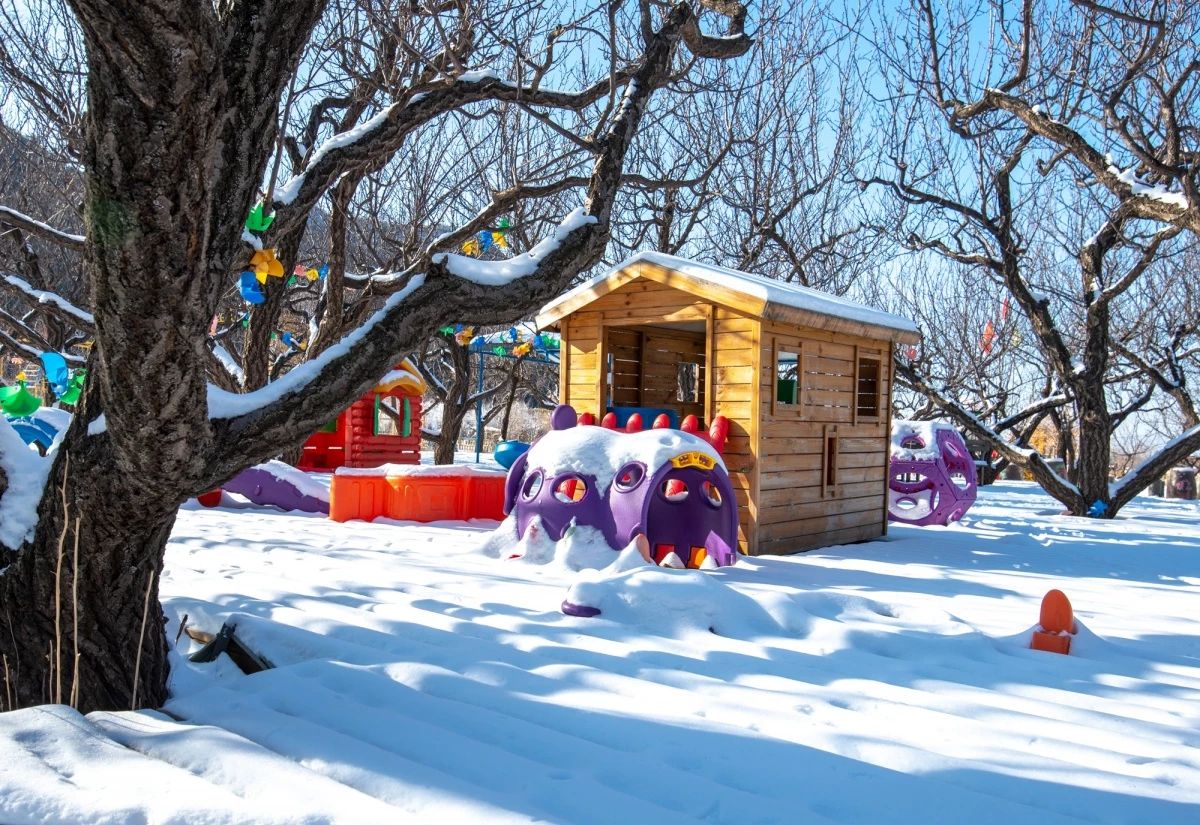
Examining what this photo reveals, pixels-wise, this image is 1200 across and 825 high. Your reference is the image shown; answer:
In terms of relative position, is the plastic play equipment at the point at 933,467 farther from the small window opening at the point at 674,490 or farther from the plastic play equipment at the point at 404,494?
the plastic play equipment at the point at 404,494

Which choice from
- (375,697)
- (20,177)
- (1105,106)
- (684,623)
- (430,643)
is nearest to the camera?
(375,697)

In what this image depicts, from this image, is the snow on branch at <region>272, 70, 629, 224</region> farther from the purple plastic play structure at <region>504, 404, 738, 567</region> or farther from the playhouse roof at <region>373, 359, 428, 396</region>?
the playhouse roof at <region>373, 359, 428, 396</region>

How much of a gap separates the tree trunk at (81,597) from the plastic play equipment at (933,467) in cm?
896

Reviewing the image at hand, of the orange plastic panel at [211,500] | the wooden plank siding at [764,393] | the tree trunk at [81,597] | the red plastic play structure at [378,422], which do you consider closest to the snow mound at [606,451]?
the wooden plank siding at [764,393]

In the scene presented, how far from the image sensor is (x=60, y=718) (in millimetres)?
2545

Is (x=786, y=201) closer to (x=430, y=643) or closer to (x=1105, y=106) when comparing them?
(x=1105, y=106)

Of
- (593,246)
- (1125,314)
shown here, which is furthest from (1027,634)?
(1125,314)

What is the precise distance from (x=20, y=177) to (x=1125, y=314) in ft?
65.7

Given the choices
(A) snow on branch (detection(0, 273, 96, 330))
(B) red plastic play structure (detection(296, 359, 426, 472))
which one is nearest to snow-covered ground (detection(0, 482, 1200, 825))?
(A) snow on branch (detection(0, 273, 96, 330))

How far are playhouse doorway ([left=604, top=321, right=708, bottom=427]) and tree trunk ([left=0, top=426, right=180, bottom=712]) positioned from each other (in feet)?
19.8

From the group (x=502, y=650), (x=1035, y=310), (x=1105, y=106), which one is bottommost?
(x=502, y=650)

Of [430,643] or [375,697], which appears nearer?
[375,697]

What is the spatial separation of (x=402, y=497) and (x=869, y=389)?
5144 millimetres

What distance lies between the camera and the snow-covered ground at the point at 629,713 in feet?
7.27
